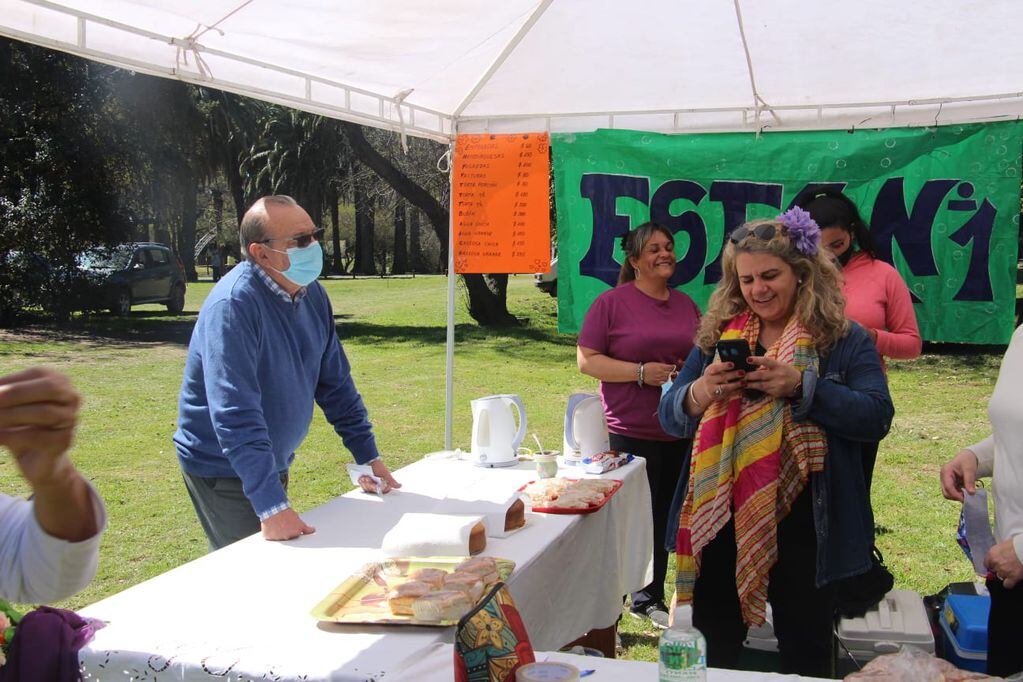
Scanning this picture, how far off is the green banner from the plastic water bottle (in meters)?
3.05

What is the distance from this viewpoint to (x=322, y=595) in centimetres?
177

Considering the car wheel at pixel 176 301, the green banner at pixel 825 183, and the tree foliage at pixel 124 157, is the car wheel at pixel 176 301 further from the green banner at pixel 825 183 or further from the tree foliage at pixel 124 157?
the green banner at pixel 825 183

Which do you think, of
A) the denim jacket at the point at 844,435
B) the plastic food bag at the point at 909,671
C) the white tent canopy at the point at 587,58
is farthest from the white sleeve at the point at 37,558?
the white tent canopy at the point at 587,58

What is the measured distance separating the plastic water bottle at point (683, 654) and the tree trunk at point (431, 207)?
1072 cm

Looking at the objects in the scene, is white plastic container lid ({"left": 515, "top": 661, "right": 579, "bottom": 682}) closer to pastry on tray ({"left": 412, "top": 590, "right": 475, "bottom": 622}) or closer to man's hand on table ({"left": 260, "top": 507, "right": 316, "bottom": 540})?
pastry on tray ({"left": 412, "top": 590, "right": 475, "bottom": 622})

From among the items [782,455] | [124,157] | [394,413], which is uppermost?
[124,157]

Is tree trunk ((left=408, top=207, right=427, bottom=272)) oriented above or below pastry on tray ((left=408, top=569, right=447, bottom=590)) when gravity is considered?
above

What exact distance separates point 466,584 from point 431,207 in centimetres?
1106

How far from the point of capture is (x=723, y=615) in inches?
90.6

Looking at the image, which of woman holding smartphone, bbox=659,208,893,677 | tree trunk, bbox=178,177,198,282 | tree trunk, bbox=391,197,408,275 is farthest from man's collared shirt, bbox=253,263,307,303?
tree trunk, bbox=391,197,408,275

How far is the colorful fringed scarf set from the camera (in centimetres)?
214

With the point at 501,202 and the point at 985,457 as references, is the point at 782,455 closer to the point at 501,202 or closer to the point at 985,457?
the point at 985,457

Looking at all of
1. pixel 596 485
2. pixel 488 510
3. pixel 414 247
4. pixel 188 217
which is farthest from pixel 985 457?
pixel 414 247

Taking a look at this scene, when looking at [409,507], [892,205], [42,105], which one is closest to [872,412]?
[409,507]
